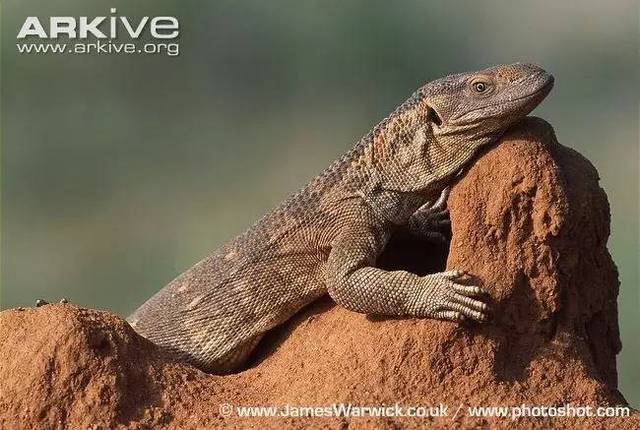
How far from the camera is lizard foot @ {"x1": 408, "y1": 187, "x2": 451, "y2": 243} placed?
9.52 m

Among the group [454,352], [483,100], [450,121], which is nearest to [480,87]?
[483,100]

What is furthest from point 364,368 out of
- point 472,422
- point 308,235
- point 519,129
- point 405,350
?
point 519,129

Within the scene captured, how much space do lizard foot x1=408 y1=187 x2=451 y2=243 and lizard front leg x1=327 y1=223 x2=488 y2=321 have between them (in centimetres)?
37

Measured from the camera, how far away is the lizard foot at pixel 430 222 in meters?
9.52

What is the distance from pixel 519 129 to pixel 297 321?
2.41 m

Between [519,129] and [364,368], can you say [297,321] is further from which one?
[519,129]

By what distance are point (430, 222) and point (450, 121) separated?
992mm

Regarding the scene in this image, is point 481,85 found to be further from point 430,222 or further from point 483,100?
point 430,222

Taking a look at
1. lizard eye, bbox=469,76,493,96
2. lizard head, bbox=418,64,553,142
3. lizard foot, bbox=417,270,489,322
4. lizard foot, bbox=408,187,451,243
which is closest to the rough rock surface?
lizard foot, bbox=417,270,489,322

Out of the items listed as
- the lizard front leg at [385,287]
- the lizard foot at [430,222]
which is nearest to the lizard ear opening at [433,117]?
the lizard foot at [430,222]

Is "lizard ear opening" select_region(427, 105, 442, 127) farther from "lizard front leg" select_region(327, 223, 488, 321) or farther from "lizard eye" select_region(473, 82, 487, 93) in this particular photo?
"lizard front leg" select_region(327, 223, 488, 321)

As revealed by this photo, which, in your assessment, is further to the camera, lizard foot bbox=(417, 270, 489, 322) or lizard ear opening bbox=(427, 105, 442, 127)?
lizard ear opening bbox=(427, 105, 442, 127)

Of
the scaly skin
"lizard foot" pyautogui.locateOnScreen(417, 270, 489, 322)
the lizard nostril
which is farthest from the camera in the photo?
the lizard nostril

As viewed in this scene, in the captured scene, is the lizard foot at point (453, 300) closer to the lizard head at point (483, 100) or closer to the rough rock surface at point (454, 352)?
the rough rock surface at point (454, 352)
